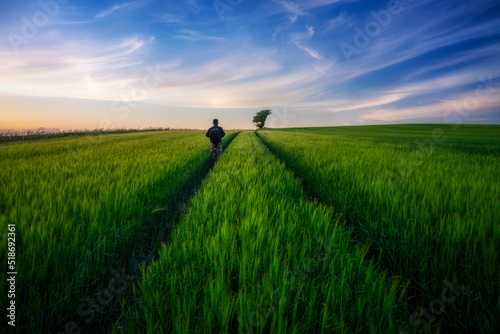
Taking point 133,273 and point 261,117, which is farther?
point 261,117

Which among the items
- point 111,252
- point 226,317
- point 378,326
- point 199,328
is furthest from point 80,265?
point 378,326

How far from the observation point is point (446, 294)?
4.80 feet

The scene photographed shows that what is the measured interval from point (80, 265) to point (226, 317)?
144 centimetres

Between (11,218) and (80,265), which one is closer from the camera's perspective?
(80,265)

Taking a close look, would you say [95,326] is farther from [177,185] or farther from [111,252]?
[177,185]

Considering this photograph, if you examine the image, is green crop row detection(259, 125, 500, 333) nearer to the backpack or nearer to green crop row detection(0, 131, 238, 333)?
green crop row detection(0, 131, 238, 333)
